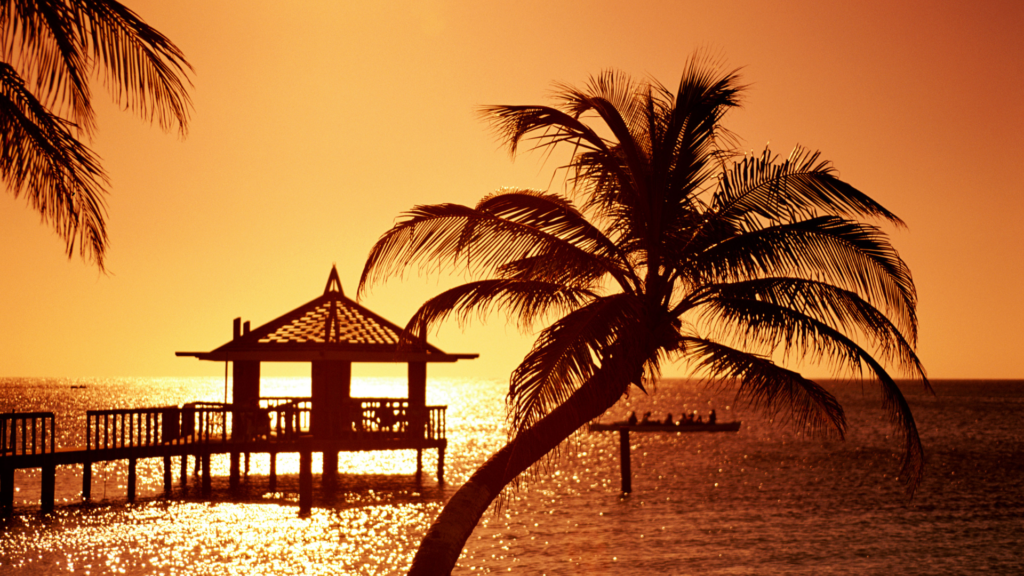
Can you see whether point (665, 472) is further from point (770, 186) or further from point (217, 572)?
point (770, 186)

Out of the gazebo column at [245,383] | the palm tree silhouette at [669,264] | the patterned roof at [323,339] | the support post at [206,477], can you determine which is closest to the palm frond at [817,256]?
the palm tree silhouette at [669,264]

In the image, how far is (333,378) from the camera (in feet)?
87.7

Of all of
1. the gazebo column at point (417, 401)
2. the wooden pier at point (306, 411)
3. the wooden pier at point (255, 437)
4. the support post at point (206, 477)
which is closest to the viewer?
the wooden pier at point (255, 437)

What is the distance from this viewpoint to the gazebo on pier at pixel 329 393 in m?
26.0

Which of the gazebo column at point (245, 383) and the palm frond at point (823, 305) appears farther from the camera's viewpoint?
the gazebo column at point (245, 383)

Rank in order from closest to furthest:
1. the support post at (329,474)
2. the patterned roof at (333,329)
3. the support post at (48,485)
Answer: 1. the support post at (48,485)
2. the patterned roof at (333,329)
3. the support post at (329,474)

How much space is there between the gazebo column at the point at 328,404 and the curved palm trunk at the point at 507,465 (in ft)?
60.3

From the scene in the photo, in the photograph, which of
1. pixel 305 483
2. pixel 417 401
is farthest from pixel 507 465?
pixel 417 401

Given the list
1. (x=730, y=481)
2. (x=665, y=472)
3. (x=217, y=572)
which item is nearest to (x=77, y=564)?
(x=217, y=572)

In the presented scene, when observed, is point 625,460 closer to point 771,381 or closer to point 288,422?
point 288,422

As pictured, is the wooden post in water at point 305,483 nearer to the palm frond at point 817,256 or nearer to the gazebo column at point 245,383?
A: the gazebo column at point 245,383

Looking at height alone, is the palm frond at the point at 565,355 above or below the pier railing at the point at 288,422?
above

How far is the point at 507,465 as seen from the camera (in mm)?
8102

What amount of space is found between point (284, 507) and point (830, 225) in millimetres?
26609
